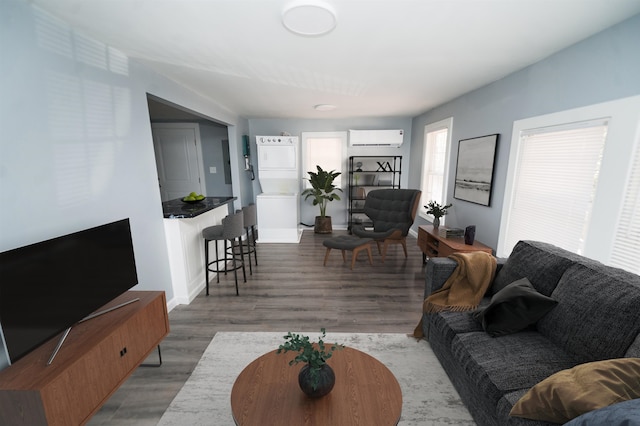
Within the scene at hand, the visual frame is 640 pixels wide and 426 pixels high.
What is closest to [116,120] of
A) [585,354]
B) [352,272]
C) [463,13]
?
[463,13]

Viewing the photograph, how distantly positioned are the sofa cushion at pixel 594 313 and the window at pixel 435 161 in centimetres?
264

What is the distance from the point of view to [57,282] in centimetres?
132

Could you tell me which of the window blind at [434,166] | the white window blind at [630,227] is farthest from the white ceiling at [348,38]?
the window blind at [434,166]

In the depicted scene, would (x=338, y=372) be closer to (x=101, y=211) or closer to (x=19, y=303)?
(x=19, y=303)

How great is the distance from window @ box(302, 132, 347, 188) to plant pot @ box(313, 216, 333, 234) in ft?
2.72

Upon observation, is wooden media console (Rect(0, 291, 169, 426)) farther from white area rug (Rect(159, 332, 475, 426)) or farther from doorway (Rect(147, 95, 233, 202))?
doorway (Rect(147, 95, 233, 202))

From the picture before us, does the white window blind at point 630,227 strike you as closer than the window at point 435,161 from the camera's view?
Yes

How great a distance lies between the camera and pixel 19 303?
116 cm

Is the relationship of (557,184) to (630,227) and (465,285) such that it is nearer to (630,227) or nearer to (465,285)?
(630,227)

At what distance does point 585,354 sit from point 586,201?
3.84 ft

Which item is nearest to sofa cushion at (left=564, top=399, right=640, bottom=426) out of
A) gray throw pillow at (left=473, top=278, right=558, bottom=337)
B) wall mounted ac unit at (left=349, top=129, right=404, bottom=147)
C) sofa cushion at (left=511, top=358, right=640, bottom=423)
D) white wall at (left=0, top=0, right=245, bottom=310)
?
sofa cushion at (left=511, top=358, right=640, bottom=423)

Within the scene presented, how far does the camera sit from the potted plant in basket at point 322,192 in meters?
5.09

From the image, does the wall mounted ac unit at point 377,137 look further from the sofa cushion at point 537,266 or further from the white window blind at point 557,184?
the sofa cushion at point 537,266

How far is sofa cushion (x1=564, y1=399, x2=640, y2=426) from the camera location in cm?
68
